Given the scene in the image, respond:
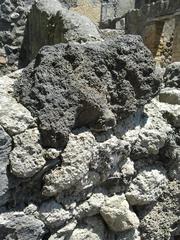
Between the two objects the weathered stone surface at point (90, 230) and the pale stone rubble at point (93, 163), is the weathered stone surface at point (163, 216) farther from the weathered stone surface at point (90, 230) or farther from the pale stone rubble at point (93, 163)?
the weathered stone surface at point (90, 230)

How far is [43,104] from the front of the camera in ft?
6.78

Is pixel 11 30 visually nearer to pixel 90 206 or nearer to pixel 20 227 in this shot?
pixel 90 206

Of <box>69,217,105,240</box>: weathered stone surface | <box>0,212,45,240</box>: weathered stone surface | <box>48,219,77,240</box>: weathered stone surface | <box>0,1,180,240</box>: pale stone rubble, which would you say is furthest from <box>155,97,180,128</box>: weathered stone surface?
<box>0,212,45,240</box>: weathered stone surface

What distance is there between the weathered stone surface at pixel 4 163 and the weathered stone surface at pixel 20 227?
7cm

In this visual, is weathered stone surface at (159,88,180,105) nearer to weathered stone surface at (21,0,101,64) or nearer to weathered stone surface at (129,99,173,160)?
weathered stone surface at (129,99,173,160)

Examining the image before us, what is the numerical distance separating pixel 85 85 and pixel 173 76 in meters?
0.78

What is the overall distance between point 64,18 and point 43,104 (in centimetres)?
249

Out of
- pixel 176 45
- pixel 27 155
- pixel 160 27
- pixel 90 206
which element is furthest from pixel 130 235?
pixel 160 27

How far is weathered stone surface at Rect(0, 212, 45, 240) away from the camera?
1.94 m

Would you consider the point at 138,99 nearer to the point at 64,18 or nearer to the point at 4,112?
the point at 4,112

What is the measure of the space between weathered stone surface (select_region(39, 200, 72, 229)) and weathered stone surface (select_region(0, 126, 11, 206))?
0.60 feet

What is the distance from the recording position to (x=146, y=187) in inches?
94.3

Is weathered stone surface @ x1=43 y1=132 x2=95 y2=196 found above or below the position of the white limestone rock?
above

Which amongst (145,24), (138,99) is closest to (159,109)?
(138,99)
